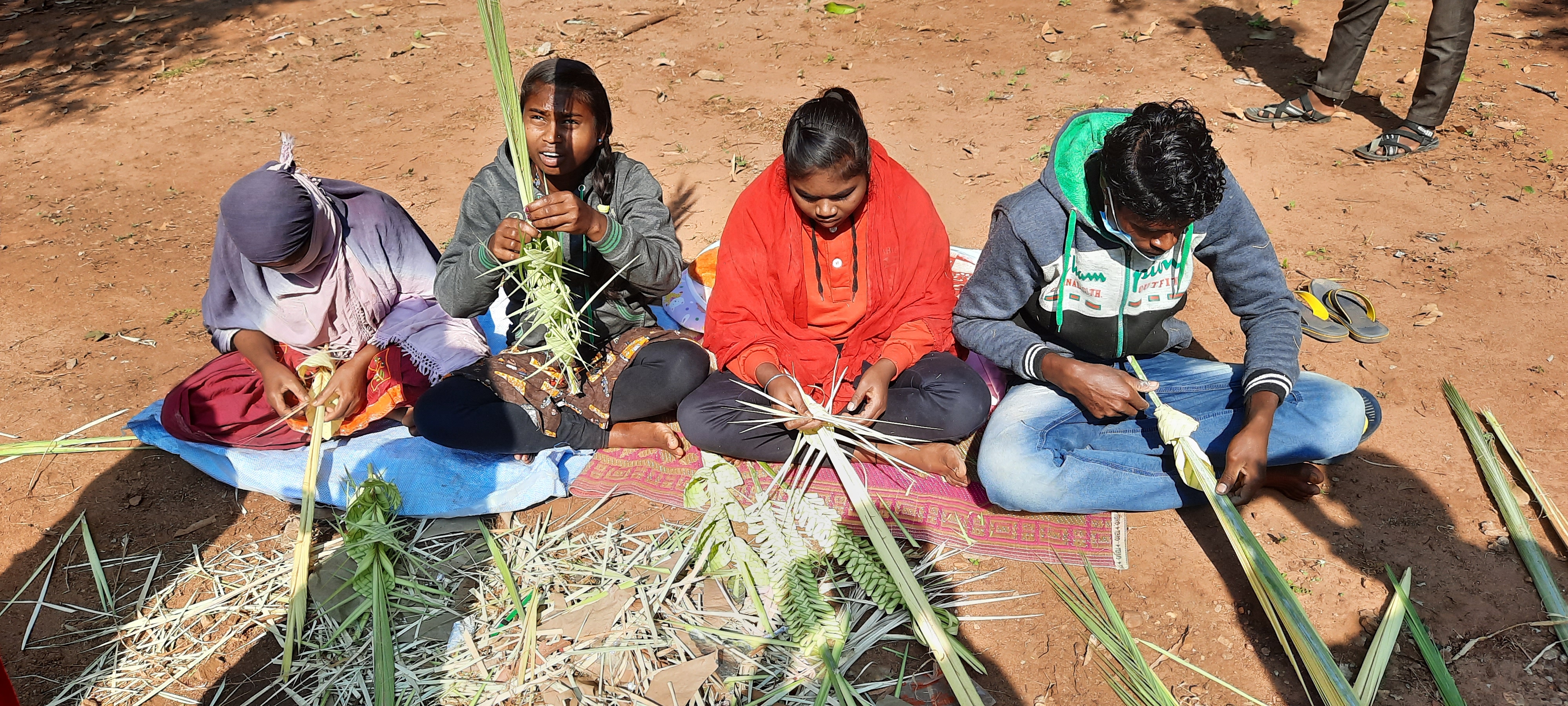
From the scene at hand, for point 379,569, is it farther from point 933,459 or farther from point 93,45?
point 93,45

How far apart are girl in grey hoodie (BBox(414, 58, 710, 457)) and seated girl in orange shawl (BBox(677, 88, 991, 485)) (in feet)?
0.71

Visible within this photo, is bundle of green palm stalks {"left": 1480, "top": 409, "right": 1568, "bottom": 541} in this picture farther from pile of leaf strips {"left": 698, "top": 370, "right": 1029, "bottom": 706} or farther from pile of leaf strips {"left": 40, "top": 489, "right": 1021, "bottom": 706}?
pile of leaf strips {"left": 698, "top": 370, "right": 1029, "bottom": 706}

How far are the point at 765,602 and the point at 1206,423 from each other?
1351mm

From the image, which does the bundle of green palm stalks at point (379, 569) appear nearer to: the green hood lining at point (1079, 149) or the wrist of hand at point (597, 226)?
the wrist of hand at point (597, 226)

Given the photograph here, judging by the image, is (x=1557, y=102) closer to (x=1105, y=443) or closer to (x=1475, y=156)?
(x=1475, y=156)

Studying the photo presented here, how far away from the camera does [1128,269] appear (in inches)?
99.3

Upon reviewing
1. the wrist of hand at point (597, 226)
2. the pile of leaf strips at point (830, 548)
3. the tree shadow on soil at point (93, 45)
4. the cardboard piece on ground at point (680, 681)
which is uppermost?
the wrist of hand at point (597, 226)

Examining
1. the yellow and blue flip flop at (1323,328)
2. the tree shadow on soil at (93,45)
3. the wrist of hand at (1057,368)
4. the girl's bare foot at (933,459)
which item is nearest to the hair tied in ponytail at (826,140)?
the wrist of hand at (1057,368)

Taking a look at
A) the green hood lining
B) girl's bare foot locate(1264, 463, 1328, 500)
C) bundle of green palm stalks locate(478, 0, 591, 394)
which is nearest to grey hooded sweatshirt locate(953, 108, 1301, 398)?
the green hood lining

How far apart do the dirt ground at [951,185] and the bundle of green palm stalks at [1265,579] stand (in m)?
0.12

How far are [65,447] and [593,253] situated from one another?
1933mm

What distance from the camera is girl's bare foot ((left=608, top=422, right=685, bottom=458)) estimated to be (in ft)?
9.83

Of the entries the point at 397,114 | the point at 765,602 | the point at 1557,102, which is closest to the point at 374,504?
the point at 765,602

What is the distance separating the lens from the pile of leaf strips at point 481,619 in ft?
7.30
